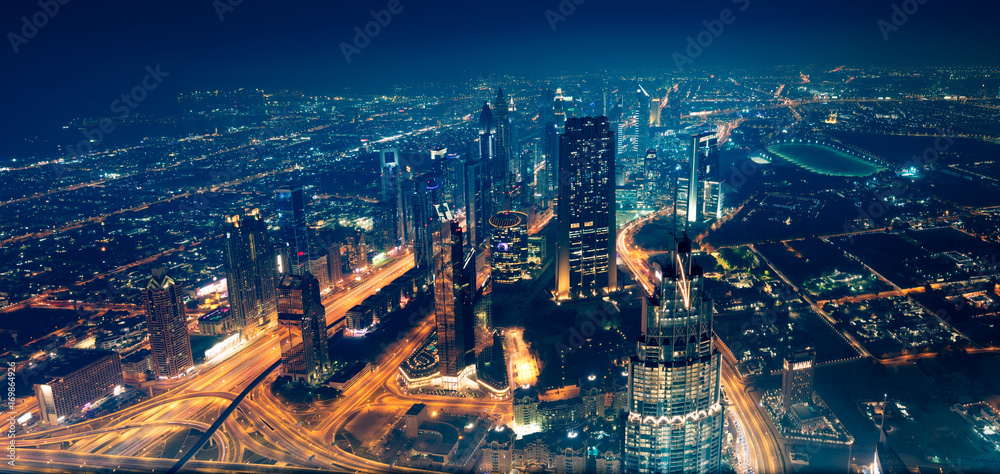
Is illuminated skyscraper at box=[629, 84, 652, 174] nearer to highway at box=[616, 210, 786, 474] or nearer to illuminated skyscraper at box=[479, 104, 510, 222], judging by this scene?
illuminated skyscraper at box=[479, 104, 510, 222]

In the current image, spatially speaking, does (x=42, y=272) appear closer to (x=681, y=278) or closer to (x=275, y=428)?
(x=275, y=428)

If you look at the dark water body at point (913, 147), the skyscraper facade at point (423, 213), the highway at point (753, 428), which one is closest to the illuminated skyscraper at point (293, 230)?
the skyscraper facade at point (423, 213)

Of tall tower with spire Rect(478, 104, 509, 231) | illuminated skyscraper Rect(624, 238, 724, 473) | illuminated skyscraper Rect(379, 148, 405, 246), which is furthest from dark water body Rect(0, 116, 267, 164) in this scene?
illuminated skyscraper Rect(624, 238, 724, 473)

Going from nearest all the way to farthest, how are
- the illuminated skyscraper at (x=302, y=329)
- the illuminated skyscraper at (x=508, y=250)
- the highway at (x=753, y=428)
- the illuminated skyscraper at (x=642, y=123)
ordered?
the highway at (x=753, y=428)
the illuminated skyscraper at (x=302, y=329)
the illuminated skyscraper at (x=508, y=250)
the illuminated skyscraper at (x=642, y=123)

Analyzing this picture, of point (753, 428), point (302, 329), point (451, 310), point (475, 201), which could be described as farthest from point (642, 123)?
point (302, 329)
